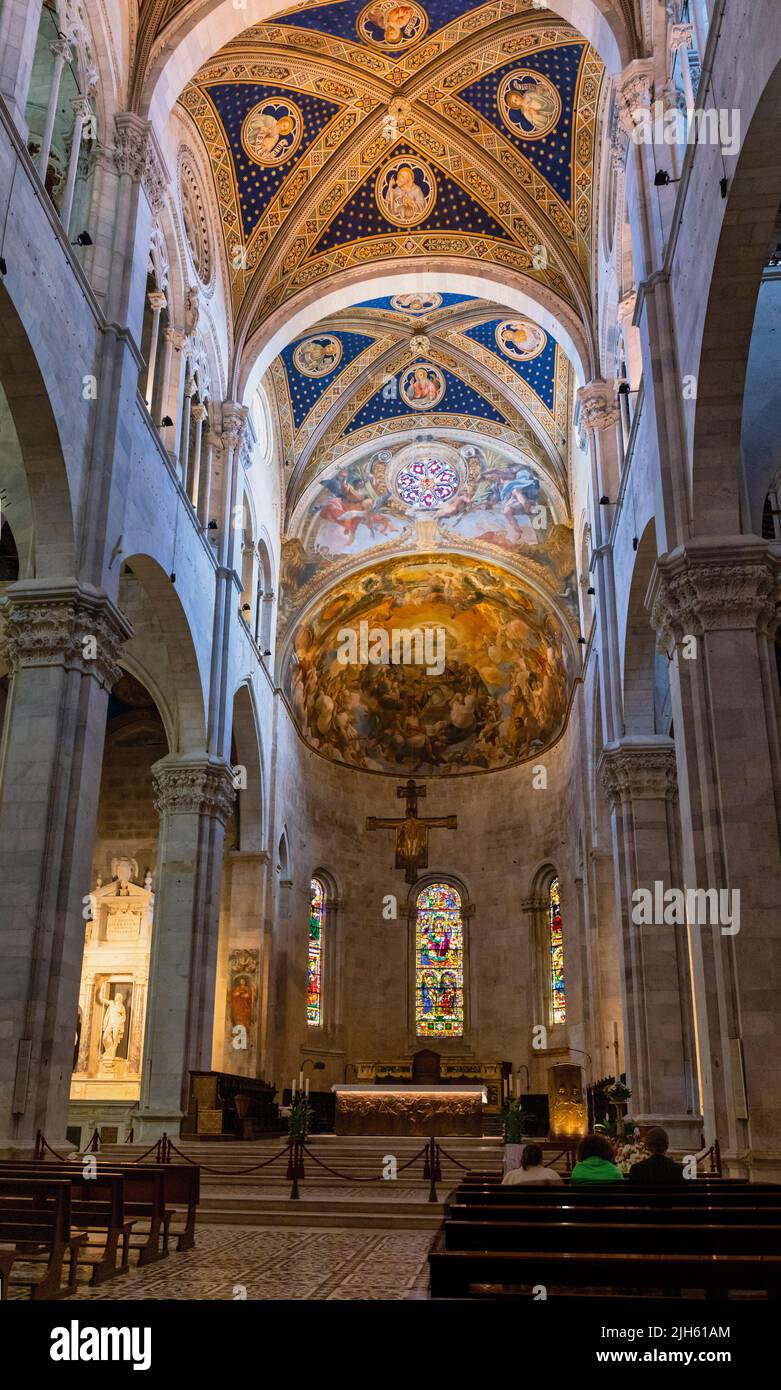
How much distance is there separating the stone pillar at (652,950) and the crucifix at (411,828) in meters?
14.6

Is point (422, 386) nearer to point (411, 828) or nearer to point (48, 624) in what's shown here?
point (411, 828)

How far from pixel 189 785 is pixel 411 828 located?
14094 millimetres

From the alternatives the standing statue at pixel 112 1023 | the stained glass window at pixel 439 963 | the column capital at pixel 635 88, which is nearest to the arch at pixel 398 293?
the column capital at pixel 635 88

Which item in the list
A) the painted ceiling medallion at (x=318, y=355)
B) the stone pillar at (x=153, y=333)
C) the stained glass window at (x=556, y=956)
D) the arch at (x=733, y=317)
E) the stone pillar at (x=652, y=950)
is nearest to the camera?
the arch at (x=733, y=317)

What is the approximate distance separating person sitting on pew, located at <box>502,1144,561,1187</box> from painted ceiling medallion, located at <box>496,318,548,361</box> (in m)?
21.4

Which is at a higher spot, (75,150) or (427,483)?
(427,483)

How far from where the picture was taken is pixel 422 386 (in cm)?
2884

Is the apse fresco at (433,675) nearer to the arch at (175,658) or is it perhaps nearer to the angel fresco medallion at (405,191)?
the arch at (175,658)

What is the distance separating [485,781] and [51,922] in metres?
22.0

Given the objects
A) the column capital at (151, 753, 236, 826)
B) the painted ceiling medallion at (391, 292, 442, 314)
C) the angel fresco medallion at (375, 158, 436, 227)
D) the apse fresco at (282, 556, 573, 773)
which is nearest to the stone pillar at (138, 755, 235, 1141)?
the column capital at (151, 753, 236, 826)

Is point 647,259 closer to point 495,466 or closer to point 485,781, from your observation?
point 495,466

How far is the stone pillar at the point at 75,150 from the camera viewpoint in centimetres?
Answer: 1446

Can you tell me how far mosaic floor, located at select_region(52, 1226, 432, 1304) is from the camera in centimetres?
732

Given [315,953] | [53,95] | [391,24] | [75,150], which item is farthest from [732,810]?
[315,953]
